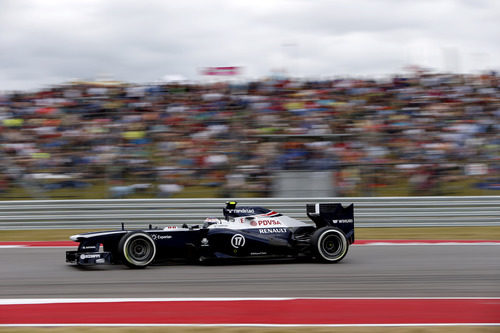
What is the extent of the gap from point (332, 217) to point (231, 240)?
1.57m

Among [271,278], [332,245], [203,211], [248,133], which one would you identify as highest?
[248,133]

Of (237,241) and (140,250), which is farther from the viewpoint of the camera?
(237,241)

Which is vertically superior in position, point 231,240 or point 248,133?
point 248,133

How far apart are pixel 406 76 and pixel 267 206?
24.4 ft

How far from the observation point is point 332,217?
28.7 feet

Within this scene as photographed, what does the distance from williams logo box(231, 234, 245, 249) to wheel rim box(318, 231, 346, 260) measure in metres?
1.13

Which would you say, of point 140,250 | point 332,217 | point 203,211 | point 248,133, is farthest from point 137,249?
point 248,133

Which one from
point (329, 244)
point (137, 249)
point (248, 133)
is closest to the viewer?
point (137, 249)

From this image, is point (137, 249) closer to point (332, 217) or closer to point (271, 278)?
point (271, 278)

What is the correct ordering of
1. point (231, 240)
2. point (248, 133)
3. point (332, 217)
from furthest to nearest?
point (248, 133) < point (332, 217) < point (231, 240)

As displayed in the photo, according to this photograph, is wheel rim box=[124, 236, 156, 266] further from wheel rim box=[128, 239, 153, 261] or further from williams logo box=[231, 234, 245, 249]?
williams logo box=[231, 234, 245, 249]

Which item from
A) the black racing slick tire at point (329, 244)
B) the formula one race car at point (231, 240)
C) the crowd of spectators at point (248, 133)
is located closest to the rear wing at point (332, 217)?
the formula one race car at point (231, 240)

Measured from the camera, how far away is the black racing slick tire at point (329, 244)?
8383 millimetres

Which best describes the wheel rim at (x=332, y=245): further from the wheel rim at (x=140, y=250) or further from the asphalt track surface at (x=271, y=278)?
the wheel rim at (x=140, y=250)
